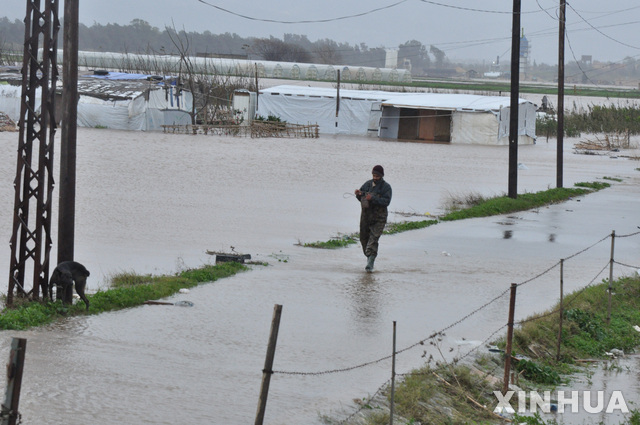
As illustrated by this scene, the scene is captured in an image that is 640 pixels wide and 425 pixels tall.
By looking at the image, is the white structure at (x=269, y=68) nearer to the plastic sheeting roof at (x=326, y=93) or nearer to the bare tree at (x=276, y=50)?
the plastic sheeting roof at (x=326, y=93)

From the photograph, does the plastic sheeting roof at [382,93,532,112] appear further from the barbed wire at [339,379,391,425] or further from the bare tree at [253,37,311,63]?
the bare tree at [253,37,311,63]

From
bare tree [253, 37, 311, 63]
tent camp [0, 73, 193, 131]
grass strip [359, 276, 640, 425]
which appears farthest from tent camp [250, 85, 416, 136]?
bare tree [253, 37, 311, 63]

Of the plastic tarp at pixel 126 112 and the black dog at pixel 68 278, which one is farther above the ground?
the plastic tarp at pixel 126 112

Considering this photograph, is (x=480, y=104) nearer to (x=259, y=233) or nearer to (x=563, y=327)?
(x=259, y=233)

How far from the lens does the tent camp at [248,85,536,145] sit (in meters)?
55.2

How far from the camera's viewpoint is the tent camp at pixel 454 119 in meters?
54.9

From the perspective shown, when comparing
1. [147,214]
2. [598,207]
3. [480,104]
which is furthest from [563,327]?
[480,104]

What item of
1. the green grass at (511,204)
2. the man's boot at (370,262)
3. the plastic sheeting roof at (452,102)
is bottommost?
the man's boot at (370,262)

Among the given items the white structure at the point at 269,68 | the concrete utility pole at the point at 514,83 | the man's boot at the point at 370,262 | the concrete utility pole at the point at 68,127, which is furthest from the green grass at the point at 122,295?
the white structure at the point at 269,68

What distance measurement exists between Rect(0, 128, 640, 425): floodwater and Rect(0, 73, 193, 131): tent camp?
21.3 m

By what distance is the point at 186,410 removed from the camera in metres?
7.11

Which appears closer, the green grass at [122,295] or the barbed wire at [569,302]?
the green grass at [122,295]

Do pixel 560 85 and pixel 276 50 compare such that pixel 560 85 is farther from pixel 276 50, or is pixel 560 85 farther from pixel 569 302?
pixel 276 50

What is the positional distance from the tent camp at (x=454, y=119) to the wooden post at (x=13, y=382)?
168 feet
